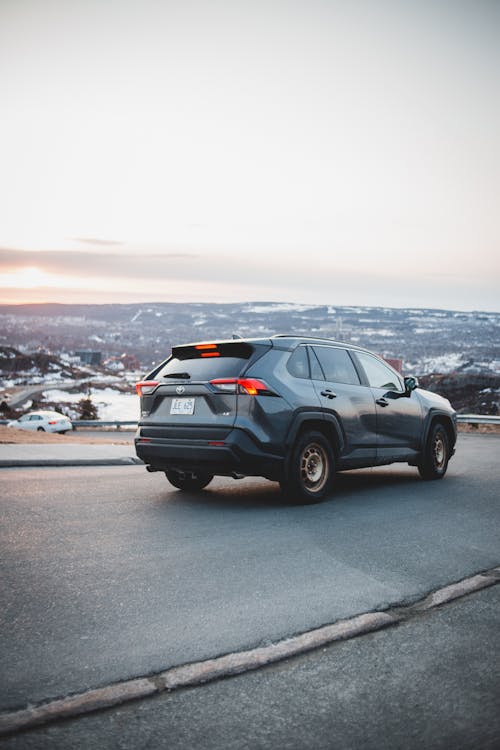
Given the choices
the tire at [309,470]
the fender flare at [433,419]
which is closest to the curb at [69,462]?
the fender flare at [433,419]

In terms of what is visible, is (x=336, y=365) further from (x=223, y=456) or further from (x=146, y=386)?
(x=146, y=386)

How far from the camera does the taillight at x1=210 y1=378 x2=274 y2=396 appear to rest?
24.9 ft

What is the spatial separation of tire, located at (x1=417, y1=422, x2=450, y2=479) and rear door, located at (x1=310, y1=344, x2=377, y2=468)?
164 centimetres

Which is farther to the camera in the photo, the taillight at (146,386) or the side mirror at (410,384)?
the side mirror at (410,384)

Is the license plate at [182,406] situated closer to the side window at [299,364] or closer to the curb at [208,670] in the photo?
the side window at [299,364]

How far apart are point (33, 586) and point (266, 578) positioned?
1609 mm

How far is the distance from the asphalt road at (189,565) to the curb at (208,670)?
101 mm

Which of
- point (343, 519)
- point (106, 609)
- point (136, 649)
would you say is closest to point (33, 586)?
point (106, 609)


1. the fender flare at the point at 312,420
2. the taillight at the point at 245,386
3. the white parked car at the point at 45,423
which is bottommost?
the white parked car at the point at 45,423

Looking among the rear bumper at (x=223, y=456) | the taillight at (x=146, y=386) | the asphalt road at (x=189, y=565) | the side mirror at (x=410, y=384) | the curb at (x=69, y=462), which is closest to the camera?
the asphalt road at (x=189, y=565)

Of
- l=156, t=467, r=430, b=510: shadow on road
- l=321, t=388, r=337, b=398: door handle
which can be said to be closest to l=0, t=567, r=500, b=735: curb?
l=156, t=467, r=430, b=510: shadow on road

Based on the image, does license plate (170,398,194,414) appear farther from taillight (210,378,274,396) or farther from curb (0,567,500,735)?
curb (0,567,500,735)

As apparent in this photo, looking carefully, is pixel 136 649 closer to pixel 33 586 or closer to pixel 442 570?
pixel 33 586

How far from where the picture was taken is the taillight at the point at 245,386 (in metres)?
7.60
